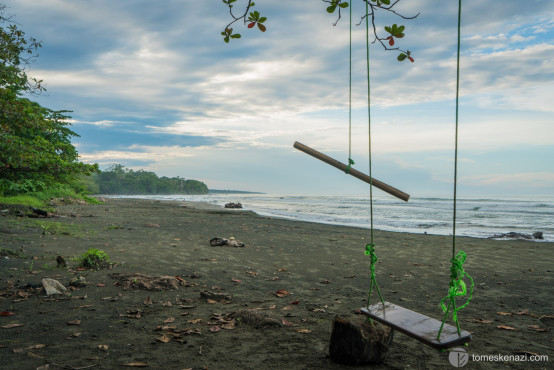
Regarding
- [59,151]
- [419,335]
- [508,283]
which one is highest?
[59,151]

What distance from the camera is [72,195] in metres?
28.8

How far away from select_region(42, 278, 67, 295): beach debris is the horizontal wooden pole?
3936 millimetres

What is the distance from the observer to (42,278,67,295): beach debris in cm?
477

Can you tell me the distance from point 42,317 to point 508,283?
7.53 metres

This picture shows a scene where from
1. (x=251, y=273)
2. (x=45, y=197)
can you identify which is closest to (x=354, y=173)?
(x=251, y=273)

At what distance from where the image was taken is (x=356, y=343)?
3.04m

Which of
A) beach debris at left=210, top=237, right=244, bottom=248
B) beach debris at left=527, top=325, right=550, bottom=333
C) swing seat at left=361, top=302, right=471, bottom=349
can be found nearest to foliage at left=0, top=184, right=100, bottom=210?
beach debris at left=210, top=237, right=244, bottom=248

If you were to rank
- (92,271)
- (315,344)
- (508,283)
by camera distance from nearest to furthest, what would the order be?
1. (315,344)
2. (92,271)
3. (508,283)

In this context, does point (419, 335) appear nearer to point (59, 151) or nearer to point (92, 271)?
point (92, 271)

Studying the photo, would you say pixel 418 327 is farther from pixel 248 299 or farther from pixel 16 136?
pixel 16 136

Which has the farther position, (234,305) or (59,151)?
(59,151)

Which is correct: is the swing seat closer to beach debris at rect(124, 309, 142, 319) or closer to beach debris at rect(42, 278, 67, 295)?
beach debris at rect(124, 309, 142, 319)

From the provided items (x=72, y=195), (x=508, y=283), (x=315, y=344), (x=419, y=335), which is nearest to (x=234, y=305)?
(x=315, y=344)

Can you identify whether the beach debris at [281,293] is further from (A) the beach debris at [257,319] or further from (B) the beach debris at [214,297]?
(A) the beach debris at [257,319]
